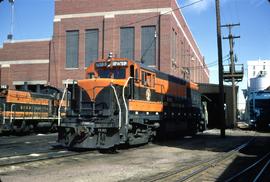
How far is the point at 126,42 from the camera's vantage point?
45531 mm

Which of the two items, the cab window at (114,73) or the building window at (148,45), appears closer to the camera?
the cab window at (114,73)

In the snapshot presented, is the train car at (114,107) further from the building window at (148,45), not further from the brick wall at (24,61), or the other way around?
the brick wall at (24,61)

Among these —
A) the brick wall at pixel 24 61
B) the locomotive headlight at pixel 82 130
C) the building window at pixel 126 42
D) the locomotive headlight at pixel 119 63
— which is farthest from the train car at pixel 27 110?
the brick wall at pixel 24 61

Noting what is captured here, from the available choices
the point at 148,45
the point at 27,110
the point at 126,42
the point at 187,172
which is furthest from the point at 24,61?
the point at 187,172

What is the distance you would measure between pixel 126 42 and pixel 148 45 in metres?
3.21

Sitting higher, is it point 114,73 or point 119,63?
point 119,63

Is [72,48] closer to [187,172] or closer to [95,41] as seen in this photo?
[95,41]

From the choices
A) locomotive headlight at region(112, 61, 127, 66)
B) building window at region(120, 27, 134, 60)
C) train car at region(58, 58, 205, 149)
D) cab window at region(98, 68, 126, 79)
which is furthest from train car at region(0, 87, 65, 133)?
building window at region(120, 27, 134, 60)

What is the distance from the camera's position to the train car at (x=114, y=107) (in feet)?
44.6

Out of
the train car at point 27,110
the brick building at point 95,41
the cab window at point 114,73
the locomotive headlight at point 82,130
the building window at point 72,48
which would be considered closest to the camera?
the locomotive headlight at point 82,130

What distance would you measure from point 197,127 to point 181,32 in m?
29.2

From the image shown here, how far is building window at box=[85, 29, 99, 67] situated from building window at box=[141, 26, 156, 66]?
644 centimetres

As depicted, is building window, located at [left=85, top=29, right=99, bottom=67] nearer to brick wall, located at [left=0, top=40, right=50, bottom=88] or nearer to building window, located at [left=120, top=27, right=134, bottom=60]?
building window, located at [left=120, top=27, right=134, bottom=60]

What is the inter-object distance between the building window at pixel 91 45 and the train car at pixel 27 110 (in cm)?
1865
